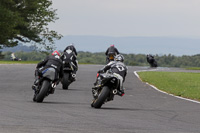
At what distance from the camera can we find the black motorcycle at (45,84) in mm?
16016

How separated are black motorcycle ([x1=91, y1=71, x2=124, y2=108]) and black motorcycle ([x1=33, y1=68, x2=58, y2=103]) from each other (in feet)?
5.04

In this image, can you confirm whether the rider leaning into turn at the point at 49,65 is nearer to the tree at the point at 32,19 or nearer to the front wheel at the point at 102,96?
the front wheel at the point at 102,96

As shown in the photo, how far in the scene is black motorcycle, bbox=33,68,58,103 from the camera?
16.0 meters

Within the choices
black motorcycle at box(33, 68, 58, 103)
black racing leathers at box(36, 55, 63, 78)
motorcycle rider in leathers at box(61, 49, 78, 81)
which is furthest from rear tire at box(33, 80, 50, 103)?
motorcycle rider in leathers at box(61, 49, 78, 81)

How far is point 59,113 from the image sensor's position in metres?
13.0

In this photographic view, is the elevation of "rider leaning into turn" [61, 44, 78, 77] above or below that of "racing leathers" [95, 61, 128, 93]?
above

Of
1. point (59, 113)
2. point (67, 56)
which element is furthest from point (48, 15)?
point (59, 113)

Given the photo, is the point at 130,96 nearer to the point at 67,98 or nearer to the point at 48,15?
the point at 67,98

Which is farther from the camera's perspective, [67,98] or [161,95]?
[161,95]

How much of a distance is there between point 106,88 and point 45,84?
7.02 ft

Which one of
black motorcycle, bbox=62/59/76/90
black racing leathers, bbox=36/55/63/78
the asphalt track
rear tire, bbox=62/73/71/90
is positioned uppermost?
black racing leathers, bbox=36/55/63/78

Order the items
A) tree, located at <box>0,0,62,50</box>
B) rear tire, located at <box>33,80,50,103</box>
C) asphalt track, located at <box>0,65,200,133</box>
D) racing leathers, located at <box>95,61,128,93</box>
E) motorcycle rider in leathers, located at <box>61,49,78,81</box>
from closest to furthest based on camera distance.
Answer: asphalt track, located at <box>0,65,200,133</box>
racing leathers, located at <box>95,61,128,93</box>
rear tire, located at <box>33,80,50,103</box>
motorcycle rider in leathers, located at <box>61,49,78,81</box>
tree, located at <box>0,0,62,50</box>

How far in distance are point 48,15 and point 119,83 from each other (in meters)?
58.0

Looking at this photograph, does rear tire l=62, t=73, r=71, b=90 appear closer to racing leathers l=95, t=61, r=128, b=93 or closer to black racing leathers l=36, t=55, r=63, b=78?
black racing leathers l=36, t=55, r=63, b=78
